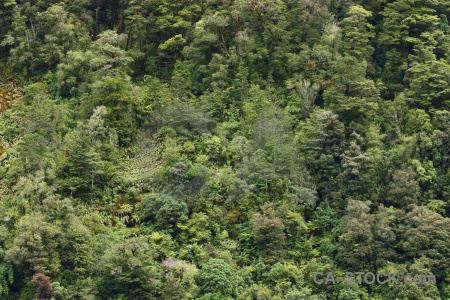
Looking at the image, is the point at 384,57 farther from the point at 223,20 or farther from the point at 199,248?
the point at 199,248

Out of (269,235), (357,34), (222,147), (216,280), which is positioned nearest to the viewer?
(216,280)

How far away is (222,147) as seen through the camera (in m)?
40.8

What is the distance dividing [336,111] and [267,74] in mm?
4688

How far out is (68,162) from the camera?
3900cm

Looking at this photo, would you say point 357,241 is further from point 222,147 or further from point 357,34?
point 357,34

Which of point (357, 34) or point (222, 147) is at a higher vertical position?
point (357, 34)

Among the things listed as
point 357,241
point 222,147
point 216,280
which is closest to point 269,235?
point 216,280

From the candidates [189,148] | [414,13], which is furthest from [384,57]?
[189,148]

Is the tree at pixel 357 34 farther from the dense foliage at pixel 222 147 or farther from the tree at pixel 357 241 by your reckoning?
the tree at pixel 357 241

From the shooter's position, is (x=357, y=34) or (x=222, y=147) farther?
(x=357, y=34)

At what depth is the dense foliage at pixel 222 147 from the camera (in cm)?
3638

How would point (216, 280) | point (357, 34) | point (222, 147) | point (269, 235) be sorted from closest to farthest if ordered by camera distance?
point (216, 280) → point (269, 235) → point (222, 147) → point (357, 34)

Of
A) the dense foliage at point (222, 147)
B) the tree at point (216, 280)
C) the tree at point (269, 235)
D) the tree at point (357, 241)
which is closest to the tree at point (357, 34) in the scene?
the dense foliage at point (222, 147)

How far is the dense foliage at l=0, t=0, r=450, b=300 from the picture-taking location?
36375 millimetres
